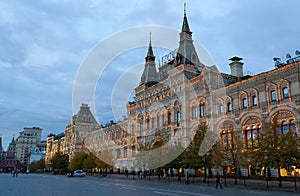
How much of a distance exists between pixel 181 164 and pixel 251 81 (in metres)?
15.0

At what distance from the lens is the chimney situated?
54059 mm

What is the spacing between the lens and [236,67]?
2133 inches

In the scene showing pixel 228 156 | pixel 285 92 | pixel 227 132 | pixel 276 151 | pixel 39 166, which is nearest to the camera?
pixel 276 151

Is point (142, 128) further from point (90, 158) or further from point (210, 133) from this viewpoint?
point (210, 133)

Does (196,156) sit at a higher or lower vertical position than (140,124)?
lower

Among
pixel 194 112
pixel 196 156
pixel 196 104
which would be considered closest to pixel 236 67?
pixel 196 104

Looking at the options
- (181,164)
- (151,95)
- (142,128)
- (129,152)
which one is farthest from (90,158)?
(181,164)

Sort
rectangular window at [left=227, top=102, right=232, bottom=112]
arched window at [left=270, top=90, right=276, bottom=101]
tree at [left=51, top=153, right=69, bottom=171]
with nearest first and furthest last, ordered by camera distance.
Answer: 1. arched window at [left=270, top=90, right=276, bottom=101]
2. rectangular window at [left=227, top=102, right=232, bottom=112]
3. tree at [left=51, top=153, right=69, bottom=171]

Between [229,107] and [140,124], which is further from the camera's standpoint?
[140,124]

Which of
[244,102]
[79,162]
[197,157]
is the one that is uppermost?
[244,102]

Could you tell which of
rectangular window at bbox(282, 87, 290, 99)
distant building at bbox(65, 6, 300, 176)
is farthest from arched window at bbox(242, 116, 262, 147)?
rectangular window at bbox(282, 87, 290, 99)

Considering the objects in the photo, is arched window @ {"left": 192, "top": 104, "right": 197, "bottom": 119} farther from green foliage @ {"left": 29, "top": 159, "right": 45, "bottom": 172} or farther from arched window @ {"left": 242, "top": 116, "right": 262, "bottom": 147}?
green foliage @ {"left": 29, "top": 159, "right": 45, "bottom": 172}

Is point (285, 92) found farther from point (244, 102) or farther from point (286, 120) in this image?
point (244, 102)

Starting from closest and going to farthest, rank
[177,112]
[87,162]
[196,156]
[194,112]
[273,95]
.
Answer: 1. [273,95]
2. [196,156]
3. [194,112]
4. [177,112]
5. [87,162]
